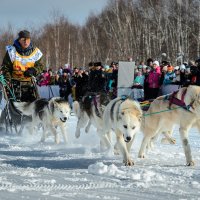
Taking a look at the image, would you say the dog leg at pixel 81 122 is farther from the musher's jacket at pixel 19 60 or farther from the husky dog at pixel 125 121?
the husky dog at pixel 125 121

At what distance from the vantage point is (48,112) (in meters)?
6.25

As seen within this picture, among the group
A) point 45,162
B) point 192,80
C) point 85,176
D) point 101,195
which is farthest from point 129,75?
point 101,195

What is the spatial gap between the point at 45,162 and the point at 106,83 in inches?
Answer: 210

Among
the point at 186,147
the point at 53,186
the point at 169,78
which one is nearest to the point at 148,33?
the point at 169,78

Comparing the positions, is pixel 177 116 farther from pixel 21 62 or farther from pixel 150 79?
pixel 150 79

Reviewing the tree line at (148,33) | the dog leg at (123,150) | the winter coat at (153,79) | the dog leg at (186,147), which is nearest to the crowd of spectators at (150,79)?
the winter coat at (153,79)

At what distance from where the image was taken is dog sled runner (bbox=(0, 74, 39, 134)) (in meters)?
6.32

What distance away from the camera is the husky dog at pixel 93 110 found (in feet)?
18.3

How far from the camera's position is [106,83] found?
31.4 ft

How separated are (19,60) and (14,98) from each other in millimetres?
673

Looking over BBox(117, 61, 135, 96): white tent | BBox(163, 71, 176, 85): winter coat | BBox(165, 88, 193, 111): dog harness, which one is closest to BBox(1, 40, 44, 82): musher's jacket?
BBox(165, 88, 193, 111): dog harness

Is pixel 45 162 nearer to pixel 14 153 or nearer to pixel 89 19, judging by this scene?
pixel 14 153

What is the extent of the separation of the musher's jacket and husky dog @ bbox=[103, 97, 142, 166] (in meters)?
2.04

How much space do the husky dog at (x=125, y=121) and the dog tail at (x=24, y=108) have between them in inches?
86.7
